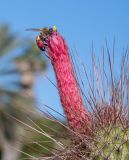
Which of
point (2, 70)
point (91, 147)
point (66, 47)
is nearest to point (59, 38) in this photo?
point (66, 47)

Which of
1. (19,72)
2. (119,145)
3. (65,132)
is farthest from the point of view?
(19,72)

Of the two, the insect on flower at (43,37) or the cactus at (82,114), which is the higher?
the insect on flower at (43,37)

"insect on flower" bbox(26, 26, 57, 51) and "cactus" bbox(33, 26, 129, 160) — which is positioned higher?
"insect on flower" bbox(26, 26, 57, 51)

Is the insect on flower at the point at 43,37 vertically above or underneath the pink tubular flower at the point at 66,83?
above

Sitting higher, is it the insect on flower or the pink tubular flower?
the insect on flower

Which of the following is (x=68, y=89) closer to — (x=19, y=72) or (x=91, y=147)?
(x=91, y=147)
